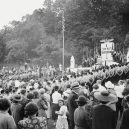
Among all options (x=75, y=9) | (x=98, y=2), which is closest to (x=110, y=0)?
(x=98, y=2)

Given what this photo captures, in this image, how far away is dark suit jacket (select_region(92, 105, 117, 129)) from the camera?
6008 mm

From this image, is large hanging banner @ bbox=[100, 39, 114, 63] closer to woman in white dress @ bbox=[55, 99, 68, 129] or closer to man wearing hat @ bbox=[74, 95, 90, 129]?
woman in white dress @ bbox=[55, 99, 68, 129]

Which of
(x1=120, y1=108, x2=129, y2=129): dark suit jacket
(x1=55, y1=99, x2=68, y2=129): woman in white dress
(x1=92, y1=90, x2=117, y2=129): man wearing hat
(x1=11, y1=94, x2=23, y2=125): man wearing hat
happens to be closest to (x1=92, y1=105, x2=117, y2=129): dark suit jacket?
(x1=92, y1=90, x2=117, y2=129): man wearing hat

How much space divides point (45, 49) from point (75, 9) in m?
9.41

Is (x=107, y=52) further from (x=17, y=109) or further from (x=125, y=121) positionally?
(x=125, y=121)

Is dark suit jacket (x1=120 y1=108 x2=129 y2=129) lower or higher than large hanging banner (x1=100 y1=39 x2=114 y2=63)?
lower

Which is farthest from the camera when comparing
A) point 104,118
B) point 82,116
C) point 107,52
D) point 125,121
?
point 107,52

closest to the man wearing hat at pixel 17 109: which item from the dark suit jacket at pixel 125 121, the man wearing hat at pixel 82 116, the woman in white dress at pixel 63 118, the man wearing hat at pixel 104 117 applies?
the man wearing hat at pixel 82 116

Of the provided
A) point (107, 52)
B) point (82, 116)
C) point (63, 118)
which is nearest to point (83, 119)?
point (82, 116)

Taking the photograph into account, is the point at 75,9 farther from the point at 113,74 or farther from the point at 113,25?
the point at 113,74

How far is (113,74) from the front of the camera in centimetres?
2133

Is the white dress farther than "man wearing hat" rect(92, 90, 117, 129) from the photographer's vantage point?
Yes

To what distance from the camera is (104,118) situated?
19.7ft

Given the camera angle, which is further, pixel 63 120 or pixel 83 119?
pixel 63 120
